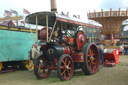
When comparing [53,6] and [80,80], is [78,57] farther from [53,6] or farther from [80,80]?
[53,6]

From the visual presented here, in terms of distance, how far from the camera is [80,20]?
6047 mm

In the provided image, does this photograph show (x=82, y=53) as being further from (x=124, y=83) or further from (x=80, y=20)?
(x=124, y=83)

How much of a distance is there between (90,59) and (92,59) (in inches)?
4.5

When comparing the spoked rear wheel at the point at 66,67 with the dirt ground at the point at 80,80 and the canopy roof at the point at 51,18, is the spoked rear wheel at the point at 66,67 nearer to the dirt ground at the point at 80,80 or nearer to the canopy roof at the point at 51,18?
the dirt ground at the point at 80,80

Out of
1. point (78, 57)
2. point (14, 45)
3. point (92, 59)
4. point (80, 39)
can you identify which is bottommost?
point (92, 59)

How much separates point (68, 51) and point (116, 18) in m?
22.5

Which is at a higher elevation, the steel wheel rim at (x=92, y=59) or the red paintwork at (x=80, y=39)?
the red paintwork at (x=80, y=39)

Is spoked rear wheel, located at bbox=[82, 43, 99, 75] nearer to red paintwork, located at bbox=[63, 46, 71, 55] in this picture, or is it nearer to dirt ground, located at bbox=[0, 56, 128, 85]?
dirt ground, located at bbox=[0, 56, 128, 85]

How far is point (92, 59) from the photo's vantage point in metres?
6.31

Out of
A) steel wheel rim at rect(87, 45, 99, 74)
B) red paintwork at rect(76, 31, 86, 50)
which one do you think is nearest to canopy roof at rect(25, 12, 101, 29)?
red paintwork at rect(76, 31, 86, 50)

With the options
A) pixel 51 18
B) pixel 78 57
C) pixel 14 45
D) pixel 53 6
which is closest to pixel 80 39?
pixel 78 57

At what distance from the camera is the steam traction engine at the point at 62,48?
516 cm

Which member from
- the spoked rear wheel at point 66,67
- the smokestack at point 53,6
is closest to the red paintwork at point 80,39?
the spoked rear wheel at point 66,67

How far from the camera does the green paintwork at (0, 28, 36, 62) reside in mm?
6981
